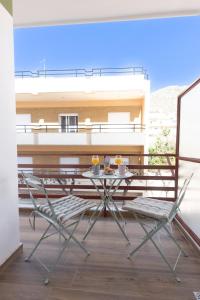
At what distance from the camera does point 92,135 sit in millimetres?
8219

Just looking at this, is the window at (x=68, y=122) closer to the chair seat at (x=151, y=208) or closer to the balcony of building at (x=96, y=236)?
the balcony of building at (x=96, y=236)

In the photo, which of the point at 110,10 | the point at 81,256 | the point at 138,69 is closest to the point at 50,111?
the point at 138,69

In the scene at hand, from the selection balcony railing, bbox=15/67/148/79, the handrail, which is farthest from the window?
balcony railing, bbox=15/67/148/79

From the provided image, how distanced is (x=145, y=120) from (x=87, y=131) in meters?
2.24

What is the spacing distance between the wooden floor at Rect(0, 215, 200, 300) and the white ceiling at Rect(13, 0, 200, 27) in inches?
95.6

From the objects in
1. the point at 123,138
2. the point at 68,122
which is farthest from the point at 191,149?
the point at 68,122

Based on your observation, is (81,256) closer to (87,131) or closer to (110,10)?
(110,10)

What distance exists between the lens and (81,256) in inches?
79.6

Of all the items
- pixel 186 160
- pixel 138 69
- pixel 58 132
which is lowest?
pixel 186 160

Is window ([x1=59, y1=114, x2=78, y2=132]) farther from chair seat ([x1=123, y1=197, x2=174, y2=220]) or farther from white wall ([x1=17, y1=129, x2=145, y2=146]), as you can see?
chair seat ([x1=123, y1=197, x2=174, y2=220])

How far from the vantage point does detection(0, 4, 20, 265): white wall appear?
1788 millimetres

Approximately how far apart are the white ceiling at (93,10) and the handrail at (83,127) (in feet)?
18.9

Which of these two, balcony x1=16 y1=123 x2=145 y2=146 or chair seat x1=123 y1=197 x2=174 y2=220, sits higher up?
balcony x1=16 y1=123 x2=145 y2=146

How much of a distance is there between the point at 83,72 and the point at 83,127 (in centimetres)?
206
